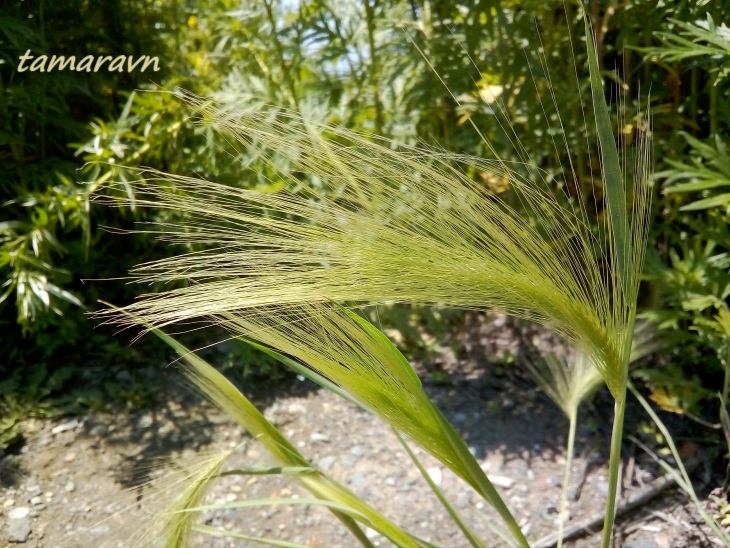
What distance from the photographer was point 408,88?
2.10 meters

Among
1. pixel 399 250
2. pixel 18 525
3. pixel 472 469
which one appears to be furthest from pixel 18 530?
pixel 399 250

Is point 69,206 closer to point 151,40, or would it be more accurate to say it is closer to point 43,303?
point 43,303

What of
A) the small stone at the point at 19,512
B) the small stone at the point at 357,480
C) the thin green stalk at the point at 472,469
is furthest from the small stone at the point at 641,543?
the small stone at the point at 19,512

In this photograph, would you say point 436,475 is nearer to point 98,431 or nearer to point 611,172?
point 98,431

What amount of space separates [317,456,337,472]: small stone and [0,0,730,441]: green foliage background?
519 millimetres

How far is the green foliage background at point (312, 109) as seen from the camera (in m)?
1.71

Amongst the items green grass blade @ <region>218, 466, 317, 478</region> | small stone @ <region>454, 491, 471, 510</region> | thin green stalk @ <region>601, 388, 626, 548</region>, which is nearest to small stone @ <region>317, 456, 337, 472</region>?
small stone @ <region>454, 491, 471, 510</region>

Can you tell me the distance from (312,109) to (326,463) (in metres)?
0.93

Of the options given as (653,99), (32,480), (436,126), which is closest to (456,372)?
(436,126)

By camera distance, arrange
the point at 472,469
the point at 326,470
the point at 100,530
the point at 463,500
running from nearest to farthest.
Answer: the point at 472,469
the point at 100,530
the point at 463,500
the point at 326,470

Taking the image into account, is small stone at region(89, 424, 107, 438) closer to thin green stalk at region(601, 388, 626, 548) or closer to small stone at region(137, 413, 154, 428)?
small stone at region(137, 413, 154, 428)

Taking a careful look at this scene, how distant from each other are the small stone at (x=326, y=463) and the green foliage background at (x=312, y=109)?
0.52 meters

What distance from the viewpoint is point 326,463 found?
69.7 inches

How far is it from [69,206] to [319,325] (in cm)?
122
